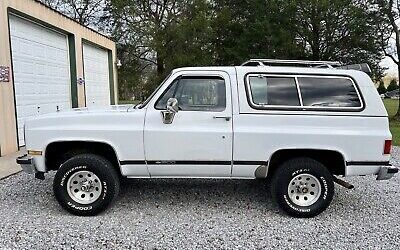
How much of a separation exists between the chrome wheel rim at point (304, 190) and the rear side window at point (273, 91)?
99 centimetres

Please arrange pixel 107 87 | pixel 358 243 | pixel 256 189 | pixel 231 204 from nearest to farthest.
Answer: pixel 358 243 → pixel 231 204 → pixel 256 189 → pixel 107 87

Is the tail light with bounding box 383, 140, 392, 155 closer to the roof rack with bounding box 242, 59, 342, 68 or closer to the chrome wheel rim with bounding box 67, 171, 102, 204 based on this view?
the roof rack with bounding box 242, 59, 342, 68

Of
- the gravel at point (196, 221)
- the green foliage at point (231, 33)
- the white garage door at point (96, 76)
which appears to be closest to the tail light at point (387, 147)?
the gravel at point (196, 221)

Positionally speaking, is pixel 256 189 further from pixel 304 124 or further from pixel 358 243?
pixel 358 243

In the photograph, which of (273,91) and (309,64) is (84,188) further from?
(309,64)

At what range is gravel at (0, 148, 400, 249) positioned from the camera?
3.81 meters

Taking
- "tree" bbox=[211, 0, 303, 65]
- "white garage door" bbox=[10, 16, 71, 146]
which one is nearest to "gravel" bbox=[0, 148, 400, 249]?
"white garage door" bbox=[10, 16, 71, 146]

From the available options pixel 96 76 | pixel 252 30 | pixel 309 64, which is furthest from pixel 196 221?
pixel 252 30

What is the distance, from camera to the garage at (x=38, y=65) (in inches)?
330

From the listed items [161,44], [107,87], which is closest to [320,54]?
[161,44]

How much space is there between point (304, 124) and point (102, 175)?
2640 millimetres

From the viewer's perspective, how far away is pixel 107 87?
698 inches

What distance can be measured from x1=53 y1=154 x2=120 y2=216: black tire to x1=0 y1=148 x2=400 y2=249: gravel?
0.41ft

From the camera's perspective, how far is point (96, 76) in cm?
1585
